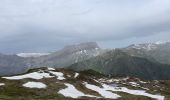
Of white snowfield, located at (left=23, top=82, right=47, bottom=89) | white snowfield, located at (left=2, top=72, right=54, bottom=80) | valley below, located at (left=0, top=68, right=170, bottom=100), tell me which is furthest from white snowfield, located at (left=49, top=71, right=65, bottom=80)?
white snowfield, located at (left=23, top=82, right=47, bottom=89)

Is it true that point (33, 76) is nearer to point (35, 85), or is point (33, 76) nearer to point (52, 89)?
point (35, 85)

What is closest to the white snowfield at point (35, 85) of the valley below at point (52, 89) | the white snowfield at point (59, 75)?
the valley below at point (52, 89)

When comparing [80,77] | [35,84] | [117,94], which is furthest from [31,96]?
[80,77]

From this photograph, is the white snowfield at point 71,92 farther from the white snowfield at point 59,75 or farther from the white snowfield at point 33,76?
the white snowfield at point 33,76

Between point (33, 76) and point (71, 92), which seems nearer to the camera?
point (71, 92)

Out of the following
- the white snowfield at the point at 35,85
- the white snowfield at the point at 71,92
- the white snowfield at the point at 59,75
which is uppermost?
the white snowfield at the point at 59,75

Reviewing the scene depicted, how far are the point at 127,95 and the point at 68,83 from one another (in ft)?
69.8

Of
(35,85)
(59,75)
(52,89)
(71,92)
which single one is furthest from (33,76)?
(71,92)

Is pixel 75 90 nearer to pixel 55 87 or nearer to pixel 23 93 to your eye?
pixel 55 87

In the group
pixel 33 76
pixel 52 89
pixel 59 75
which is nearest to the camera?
pixel 52 89

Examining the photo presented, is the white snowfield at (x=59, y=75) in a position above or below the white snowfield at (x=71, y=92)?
above

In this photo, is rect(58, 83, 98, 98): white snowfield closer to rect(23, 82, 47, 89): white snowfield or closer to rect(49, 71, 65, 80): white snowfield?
rect(23, 82, 47, 89): white snowfield

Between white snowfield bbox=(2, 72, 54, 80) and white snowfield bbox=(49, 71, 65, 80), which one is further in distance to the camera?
white snowfield bbox=(49, 71, 65, 80)

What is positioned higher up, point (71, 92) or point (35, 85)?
point (35, 85)
